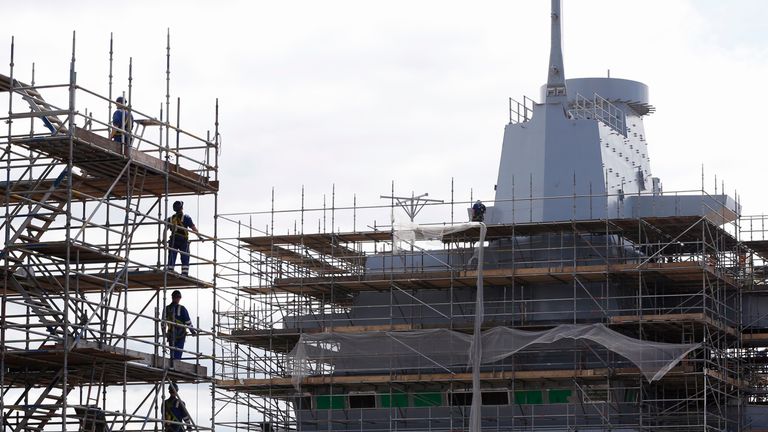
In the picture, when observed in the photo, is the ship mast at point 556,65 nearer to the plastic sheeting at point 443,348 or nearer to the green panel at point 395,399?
the plastic sheeting at point 443,348

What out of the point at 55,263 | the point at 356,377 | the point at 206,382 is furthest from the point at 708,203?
the point at 55,263

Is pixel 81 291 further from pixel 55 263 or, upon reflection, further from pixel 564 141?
pixel 564 141

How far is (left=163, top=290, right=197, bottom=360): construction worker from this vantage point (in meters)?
40.4

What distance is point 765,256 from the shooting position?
6053cm

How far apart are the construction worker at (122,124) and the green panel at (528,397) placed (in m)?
19.7

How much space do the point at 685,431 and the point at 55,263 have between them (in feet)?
77.1

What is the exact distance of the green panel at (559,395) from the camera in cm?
5447

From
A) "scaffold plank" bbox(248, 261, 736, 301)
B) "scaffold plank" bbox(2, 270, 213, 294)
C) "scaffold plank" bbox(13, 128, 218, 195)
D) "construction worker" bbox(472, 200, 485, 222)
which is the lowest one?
"scaffold plank" bbox(2, 270, 213, 294)

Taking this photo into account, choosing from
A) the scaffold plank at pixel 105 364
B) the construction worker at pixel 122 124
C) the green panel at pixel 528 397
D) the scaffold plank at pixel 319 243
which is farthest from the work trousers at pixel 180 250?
the green panel at pixel 528 397

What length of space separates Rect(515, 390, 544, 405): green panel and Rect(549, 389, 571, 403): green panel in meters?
0.35

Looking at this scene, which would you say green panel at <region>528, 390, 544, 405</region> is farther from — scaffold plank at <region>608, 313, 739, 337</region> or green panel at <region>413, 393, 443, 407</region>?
scaffold plank at <region>608, 313, 739, 337</region>

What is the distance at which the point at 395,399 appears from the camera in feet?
186

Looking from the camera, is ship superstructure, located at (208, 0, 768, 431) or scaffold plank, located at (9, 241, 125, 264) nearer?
scaffold plank, located at (9, 241, 125, 264)

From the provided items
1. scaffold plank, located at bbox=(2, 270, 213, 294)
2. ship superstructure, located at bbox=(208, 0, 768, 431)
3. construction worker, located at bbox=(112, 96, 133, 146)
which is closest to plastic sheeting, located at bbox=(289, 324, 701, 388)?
ship superstructure, located at bbox=(208, 0, 768, 431)
